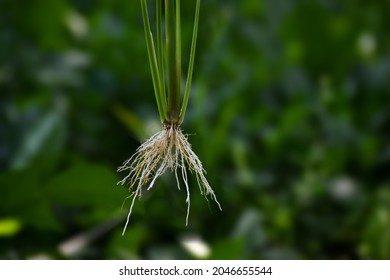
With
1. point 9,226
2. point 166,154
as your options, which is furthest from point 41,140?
point 166,154

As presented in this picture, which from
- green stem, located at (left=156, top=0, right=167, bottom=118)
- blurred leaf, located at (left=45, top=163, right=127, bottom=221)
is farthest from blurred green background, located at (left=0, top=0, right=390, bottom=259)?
green stem, located at (left=156, top=0, right=167, bottom=118)

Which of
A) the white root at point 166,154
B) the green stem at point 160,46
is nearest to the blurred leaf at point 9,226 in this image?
the white root at point 166,154

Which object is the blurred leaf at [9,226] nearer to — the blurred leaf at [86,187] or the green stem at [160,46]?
the blurred leaf at [86,187]

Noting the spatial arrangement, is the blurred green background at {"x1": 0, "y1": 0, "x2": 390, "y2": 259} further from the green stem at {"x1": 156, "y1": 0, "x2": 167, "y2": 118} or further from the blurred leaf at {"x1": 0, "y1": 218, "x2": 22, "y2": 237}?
the green stem at {"x1": 156, "y1": 0, "x2": 167, "y2": 118}

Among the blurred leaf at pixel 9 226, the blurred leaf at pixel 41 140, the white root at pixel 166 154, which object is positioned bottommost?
the white root at pixel 166 154

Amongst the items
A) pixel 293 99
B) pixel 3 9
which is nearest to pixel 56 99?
pixel 3 9

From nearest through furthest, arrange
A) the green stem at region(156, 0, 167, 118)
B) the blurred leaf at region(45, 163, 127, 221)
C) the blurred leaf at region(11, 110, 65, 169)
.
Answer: the green stem at region(156, 0, 167, 118) < the blurred leaf at region(45, 163, 127, 221) < the blurred leaf at region(11, 110, 65, 169)

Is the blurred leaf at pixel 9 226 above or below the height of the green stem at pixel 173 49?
above

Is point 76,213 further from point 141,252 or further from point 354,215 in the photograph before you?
point 354,215
